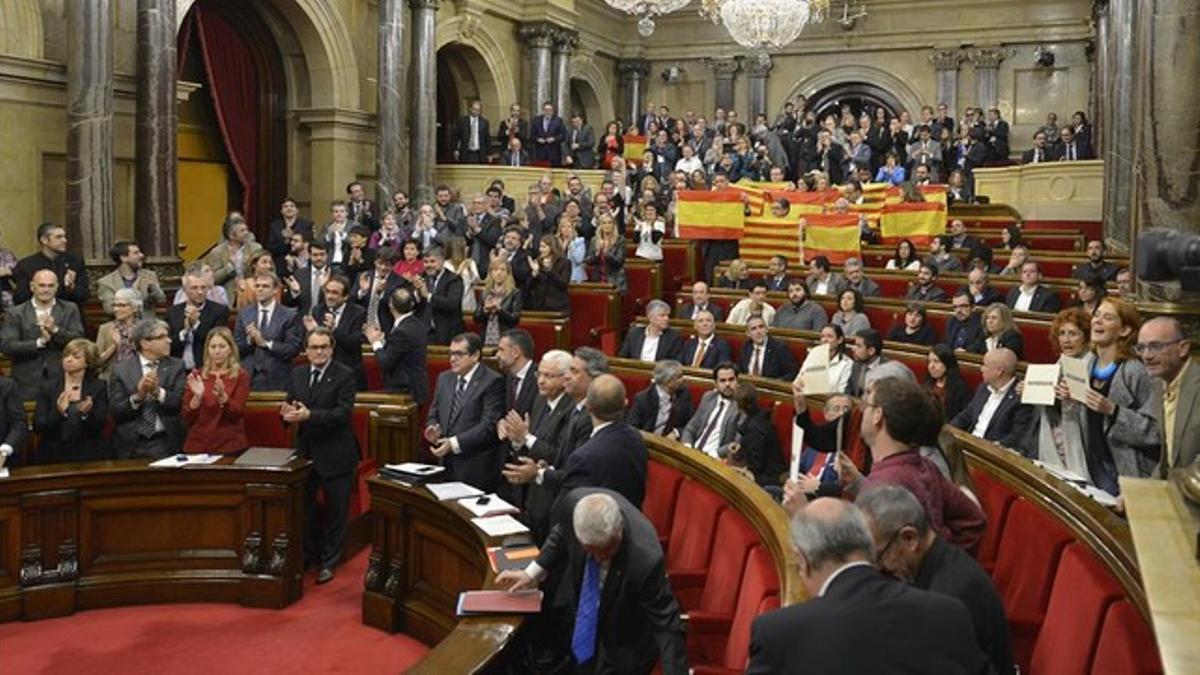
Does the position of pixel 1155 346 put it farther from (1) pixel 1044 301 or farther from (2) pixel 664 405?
(1) pixel 1044 301

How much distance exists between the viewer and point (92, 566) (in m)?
5.54

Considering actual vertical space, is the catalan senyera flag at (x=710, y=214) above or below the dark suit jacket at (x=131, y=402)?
above

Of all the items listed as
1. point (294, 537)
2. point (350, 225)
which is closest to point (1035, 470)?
point (294, 537)

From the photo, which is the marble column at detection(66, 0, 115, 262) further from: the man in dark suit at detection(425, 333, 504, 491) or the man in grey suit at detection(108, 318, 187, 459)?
the man in dark suit at detection(425, 333, 504, 491)

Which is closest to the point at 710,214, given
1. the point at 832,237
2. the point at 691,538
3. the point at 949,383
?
the point at 832,237

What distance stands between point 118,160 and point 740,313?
6.01 metres

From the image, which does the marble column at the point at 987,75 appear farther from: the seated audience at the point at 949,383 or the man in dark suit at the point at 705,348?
the seated audience at the point at 949,383

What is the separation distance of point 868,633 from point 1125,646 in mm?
941

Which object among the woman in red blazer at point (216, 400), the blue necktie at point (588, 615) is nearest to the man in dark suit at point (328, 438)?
Result: the woman in red blazer at point (216, 400)

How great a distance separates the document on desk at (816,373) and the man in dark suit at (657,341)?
8.95 feet

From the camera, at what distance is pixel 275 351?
7.03 metres

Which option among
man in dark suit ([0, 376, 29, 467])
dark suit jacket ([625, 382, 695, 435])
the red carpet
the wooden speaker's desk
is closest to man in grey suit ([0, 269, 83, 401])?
man in dark suit ([0, 376, 29, 467])

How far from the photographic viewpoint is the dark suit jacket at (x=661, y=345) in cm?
796

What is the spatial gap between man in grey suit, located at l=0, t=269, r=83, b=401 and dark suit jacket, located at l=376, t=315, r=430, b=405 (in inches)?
70.5
